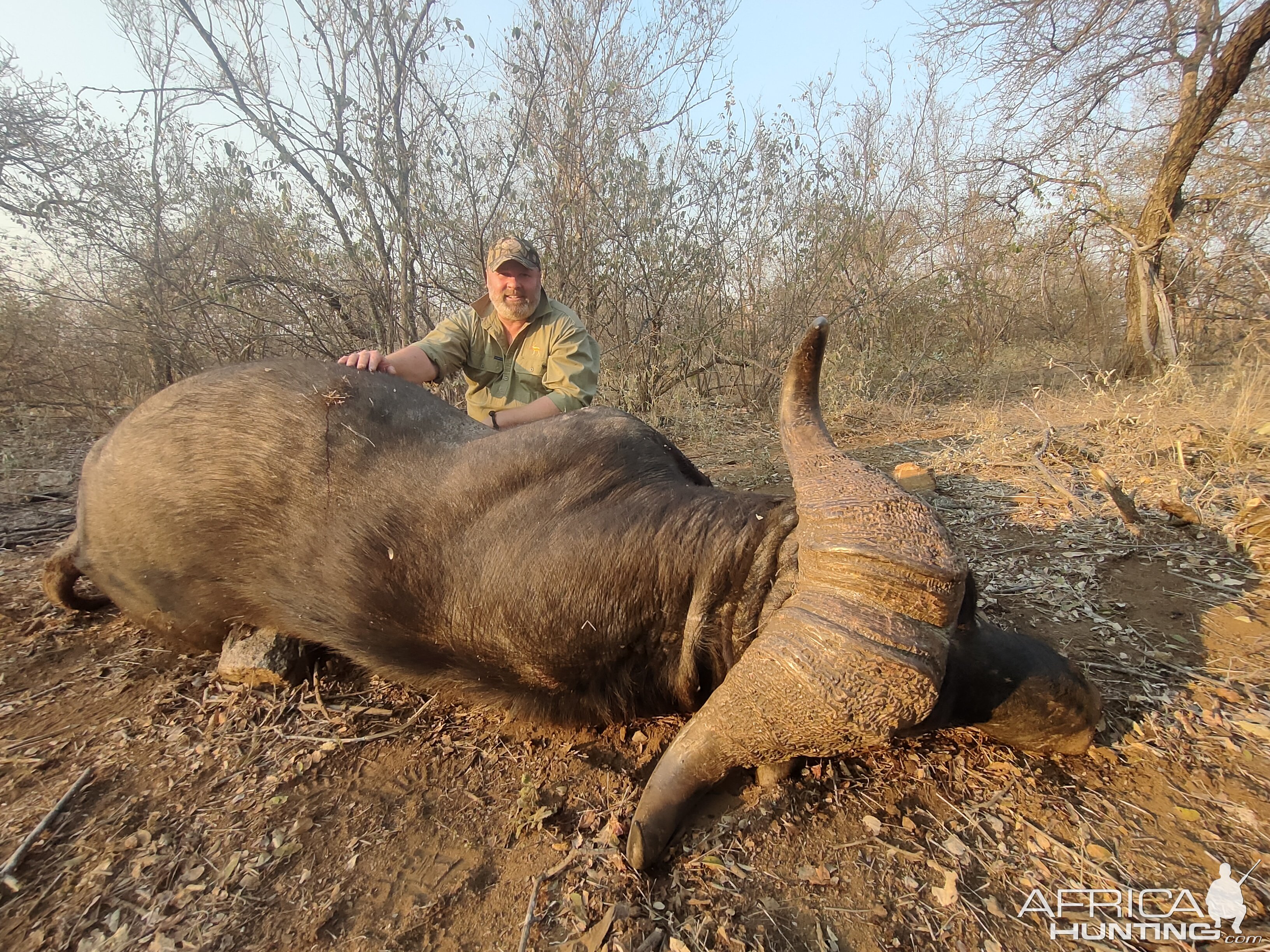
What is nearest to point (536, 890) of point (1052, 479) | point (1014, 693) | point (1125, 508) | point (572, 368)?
point (1014, 693)

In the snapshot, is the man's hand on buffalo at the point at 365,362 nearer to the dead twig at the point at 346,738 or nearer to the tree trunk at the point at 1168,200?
the dead twig at the point at 346,738

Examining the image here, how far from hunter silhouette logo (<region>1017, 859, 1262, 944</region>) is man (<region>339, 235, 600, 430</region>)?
9.57 feet

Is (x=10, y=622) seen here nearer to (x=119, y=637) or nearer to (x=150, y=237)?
(x=119, y=637)

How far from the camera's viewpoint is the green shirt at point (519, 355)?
3.86 meters

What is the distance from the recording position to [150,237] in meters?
6.94

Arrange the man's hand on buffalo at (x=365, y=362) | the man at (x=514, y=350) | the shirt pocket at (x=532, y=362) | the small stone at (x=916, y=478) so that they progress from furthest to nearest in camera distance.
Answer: the small stone at (x=916, y=478)
the shirt pocket at (x=532, y=362)
the man at (x=514, y=350)
the man's hand on buffalo at (x=365, y=362)

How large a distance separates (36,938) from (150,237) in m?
7.80

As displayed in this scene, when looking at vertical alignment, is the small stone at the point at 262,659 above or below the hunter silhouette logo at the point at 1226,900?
above

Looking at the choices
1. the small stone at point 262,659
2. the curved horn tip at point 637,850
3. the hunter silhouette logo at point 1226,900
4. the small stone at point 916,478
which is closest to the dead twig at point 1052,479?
the small stone at point 916,478

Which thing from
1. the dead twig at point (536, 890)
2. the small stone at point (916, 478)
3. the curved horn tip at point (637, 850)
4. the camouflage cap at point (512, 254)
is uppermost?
the camouflage cap at point (512, 254)

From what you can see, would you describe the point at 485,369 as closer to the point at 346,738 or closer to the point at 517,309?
the point at 517,309

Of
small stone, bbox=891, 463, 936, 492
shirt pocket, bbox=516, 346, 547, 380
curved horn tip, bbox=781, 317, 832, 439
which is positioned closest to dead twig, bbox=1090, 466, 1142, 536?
small stone, bbox=891, 463, 936, 492

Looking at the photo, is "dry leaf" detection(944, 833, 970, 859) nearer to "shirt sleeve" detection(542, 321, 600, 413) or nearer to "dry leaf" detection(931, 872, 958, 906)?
"dry leaf" detection(931, 872, 958, 906)

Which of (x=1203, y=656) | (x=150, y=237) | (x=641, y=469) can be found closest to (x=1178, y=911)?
(x=1203, y=656)
